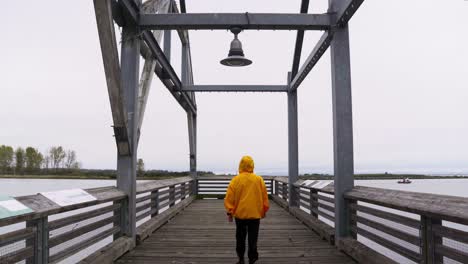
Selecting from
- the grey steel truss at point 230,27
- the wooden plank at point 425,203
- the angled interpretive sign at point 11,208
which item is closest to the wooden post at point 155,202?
the grey steel truss at point 230,27

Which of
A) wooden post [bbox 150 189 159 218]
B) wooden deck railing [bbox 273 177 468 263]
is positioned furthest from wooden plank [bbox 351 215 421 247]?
wooden post [bbox 150 189 159 218]

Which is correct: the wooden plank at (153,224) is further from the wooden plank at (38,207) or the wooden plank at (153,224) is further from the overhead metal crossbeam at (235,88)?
the overhead metal crossbeam at (235,88)

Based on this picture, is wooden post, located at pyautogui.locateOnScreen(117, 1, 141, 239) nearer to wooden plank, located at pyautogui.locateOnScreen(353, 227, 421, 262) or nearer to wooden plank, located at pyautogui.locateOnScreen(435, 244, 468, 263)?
wooden plank, located at pyautogui.locateOnScreen(353, 227, 421, 262)

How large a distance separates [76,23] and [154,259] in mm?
3232

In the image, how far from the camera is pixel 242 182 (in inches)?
184

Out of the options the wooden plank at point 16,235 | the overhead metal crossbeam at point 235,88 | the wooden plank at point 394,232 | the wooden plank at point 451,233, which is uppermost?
the overhead metal crossbeam at point 235,88

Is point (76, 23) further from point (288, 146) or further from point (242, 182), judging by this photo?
point (288, 146)

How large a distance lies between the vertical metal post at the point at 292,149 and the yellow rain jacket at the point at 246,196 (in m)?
5.75

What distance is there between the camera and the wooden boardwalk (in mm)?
5102

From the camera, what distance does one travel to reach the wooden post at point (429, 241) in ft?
10.4

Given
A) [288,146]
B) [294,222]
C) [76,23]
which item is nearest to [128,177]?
[76,23]

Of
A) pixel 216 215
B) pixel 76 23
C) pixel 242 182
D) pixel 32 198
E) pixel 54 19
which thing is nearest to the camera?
pixel 32 198

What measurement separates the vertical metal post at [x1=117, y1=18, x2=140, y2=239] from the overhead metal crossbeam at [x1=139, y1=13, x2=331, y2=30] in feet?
1.43

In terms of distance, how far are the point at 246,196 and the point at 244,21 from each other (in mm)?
2579
